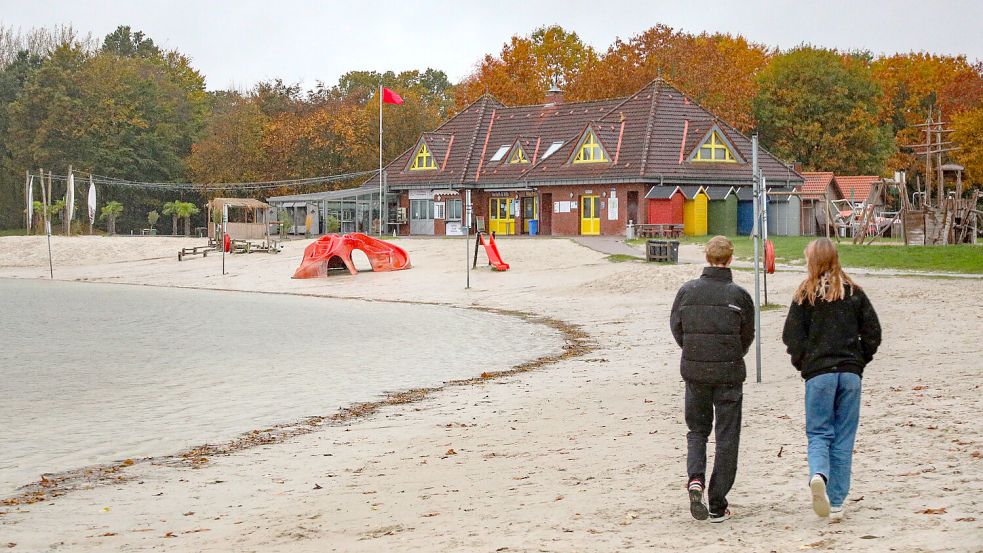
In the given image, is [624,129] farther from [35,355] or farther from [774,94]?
[35,355]

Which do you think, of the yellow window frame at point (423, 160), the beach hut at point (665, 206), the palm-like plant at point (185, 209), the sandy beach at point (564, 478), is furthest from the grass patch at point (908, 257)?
the palm-like plant at point (185, 209)

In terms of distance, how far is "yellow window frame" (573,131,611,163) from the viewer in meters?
63.2

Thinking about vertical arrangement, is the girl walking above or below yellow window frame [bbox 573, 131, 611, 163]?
below

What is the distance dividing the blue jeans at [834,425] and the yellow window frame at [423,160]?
207 ft

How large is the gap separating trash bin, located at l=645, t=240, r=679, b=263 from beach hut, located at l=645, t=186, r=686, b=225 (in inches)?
794

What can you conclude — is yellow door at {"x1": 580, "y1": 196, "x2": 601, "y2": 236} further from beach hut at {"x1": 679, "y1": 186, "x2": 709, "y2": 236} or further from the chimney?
the chimney

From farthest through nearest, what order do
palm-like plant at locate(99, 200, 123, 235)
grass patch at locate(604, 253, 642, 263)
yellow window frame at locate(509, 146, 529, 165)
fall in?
palm-like plant at locate(99, 200, 123, 235) < yellow window frame at locate(509, 146, 529, 165) < grass patch at locate(604, 253, 642, 263)

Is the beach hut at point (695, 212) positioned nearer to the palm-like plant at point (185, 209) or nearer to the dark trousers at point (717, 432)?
the palm-like plant at point (185, 209)

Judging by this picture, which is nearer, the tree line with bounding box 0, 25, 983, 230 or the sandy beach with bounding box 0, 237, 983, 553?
the sandy beach with bounding box 0, 237, 983, 553

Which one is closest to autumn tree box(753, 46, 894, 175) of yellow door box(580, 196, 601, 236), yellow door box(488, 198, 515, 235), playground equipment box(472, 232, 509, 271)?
yellow door box(488, 198, 515, 235)

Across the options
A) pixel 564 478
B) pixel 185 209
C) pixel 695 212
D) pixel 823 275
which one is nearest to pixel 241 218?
pixel 185 209

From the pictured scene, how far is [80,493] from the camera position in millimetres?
10492

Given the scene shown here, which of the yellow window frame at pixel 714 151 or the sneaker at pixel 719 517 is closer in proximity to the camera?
the sneaker at pixel 719 517

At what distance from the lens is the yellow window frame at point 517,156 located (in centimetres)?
6781
